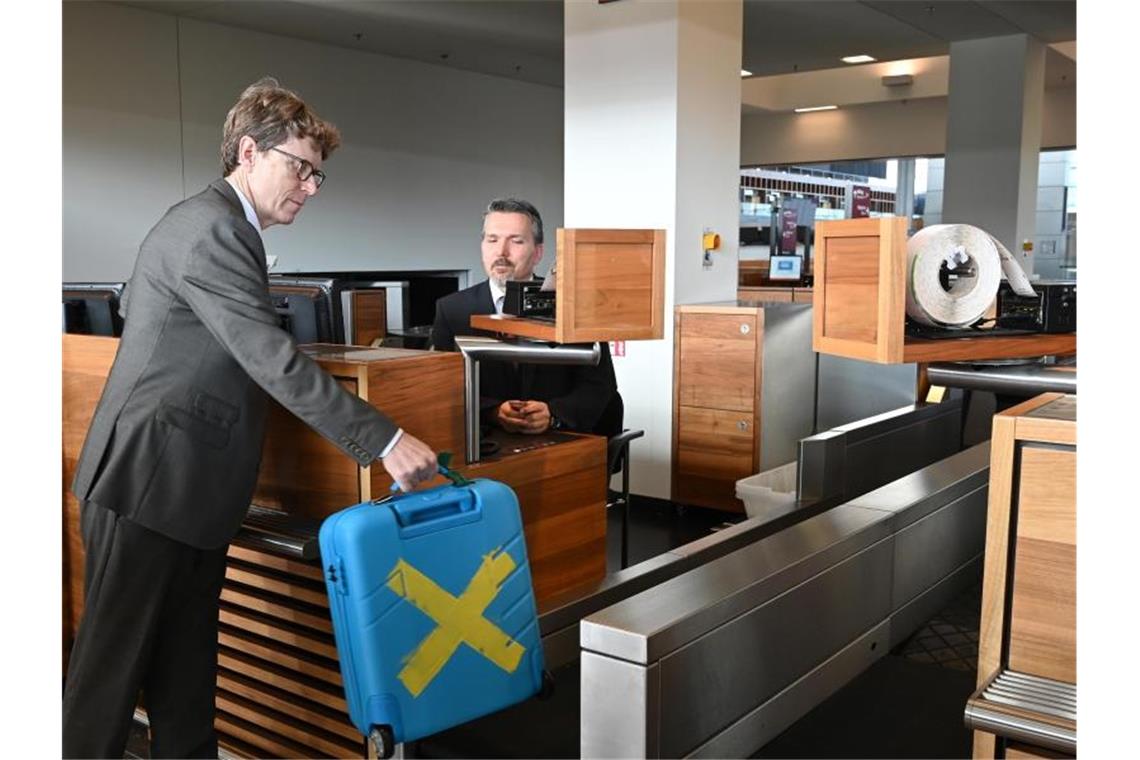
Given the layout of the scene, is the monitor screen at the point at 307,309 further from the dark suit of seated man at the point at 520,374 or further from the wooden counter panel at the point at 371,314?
the wooden counter panel at the point at 371,314

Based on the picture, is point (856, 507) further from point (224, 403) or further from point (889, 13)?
point (889, 13)

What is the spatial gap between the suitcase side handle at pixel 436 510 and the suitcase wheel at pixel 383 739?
38 centimetres

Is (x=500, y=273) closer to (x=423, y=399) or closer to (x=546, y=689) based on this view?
(x=423, y=399)

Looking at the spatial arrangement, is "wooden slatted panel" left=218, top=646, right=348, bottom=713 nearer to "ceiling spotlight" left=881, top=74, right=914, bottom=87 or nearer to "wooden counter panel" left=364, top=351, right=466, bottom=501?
"wooden counter panel" left=364, top=351, right=466, bottom=501

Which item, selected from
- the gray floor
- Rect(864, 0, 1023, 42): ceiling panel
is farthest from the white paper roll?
Rect(864, 0, 1023, 42): ceiling panel

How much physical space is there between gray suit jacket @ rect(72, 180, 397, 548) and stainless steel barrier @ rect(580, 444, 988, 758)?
78 centimetres

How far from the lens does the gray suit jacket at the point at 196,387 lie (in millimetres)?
2018

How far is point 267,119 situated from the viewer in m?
2.17

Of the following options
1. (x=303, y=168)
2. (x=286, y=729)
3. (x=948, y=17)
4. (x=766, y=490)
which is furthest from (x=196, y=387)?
(x=948, y=17)

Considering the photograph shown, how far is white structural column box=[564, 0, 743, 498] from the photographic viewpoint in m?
5.60

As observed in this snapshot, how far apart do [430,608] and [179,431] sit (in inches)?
25.1

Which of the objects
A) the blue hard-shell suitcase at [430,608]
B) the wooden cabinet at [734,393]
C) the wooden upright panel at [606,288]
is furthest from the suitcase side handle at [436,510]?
the wooden cabinet at [734,393]

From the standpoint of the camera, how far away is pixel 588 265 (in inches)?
97.0
